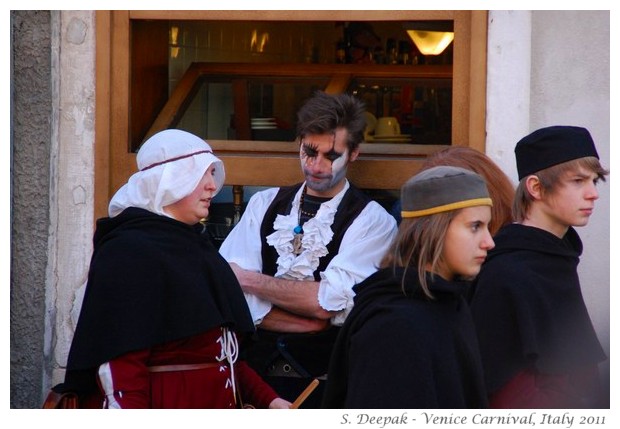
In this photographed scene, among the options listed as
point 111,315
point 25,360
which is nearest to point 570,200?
point 111,315

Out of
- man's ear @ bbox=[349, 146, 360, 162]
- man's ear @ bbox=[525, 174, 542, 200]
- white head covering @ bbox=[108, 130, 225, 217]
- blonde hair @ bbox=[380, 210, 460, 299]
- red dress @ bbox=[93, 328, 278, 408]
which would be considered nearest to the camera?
blonde hair @ bbox=[380, 210, 460, 299]

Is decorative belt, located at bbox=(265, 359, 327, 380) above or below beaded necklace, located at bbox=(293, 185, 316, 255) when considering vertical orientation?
below

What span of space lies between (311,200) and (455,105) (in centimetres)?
74

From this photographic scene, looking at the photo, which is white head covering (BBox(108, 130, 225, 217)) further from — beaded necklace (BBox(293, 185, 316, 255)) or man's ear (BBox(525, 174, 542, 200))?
man's ear (BBox(525, 174, 542, 200))

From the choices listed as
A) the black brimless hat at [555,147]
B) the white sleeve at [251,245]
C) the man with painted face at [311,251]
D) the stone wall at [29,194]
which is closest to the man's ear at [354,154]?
the man with painted face at [311,251]

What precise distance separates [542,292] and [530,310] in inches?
3.8

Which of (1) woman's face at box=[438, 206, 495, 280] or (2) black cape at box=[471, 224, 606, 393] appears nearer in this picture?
(1) woman's face at box=[438, 206, 495, 280]

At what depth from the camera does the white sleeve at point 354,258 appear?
12.5ft

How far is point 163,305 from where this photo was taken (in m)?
3.11

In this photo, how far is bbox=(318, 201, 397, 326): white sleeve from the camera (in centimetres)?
382

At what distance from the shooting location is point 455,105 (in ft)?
14.0

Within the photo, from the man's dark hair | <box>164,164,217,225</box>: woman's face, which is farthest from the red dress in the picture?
the man's dark hair

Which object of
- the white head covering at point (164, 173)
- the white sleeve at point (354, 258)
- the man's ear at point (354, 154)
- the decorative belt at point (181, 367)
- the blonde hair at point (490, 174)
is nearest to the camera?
the decorative belt at point (181, 367)

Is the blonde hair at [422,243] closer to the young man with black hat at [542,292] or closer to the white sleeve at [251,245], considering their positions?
the young man with black hat at [542,292]
